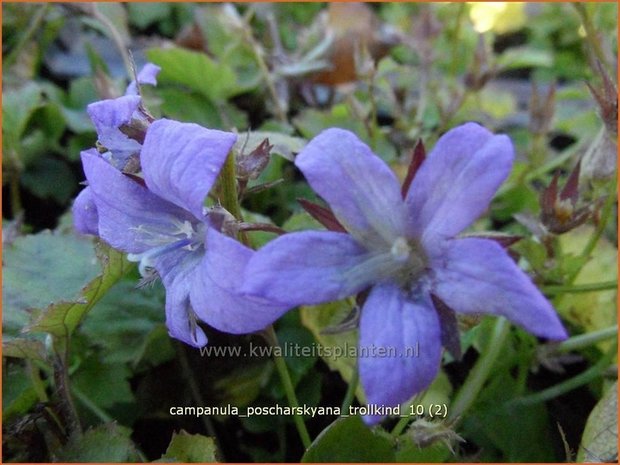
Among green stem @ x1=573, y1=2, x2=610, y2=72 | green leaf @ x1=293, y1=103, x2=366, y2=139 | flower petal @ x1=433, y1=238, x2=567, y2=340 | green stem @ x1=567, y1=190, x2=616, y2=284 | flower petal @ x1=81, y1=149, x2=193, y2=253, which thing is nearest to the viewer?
flower petal @ x1=433, y1=238, x2=567, y2=340

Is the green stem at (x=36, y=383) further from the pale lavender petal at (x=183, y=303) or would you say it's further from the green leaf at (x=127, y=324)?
the pale lavender petal at (x=183, y=303)

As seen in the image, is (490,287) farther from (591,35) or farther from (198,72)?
(198,72)

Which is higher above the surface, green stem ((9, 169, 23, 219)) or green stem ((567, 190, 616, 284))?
green stem ((567, 190, 616, 284))

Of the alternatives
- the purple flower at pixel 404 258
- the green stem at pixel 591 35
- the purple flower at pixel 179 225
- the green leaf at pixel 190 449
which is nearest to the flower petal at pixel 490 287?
the purple flower at pixel 404 258

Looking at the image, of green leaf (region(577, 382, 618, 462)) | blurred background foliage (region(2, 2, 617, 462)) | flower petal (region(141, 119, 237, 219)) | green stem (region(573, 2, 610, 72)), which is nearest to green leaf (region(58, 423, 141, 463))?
blurred background foliage (region(2, 2, 617, 462))

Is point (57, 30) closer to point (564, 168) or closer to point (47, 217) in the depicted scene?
point (47, 217)

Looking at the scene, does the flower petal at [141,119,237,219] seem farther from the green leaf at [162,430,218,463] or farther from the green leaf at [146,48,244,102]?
the green leaf at [146,48,244,102]

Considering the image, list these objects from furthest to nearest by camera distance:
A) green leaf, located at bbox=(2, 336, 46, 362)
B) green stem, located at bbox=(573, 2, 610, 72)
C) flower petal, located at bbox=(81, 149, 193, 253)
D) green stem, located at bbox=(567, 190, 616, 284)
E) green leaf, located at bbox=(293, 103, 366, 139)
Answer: green leaf, located at bbox=(293, 103, 366, 139)
green stem, located at bbox=(573, 2, 610, 72)
green stem, located at bbox=(567, 190, 616, 284)
green leaf, located at bbox=(2, 336, 46, 362)
flower petal, located at bbox=(81, 149, 193, 253)

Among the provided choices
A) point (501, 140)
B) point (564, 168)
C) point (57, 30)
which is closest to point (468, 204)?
point (501, 140)
